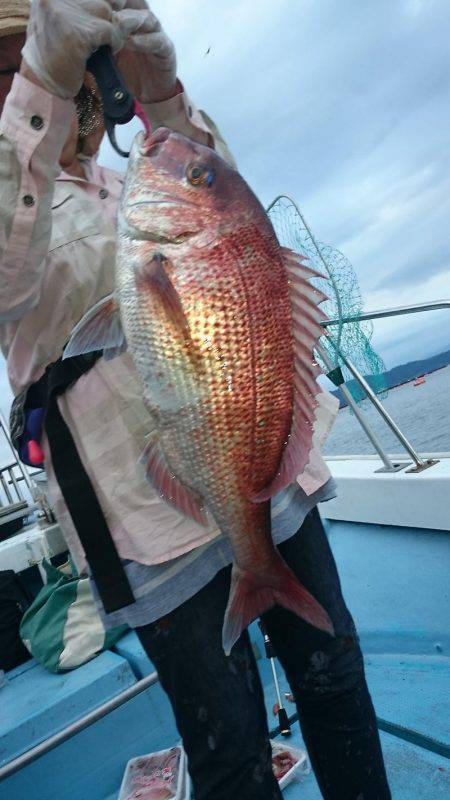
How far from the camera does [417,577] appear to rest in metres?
3.32

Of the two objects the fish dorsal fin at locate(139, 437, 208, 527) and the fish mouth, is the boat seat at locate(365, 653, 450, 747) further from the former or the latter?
the fish mouth

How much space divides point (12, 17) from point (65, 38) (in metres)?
0.65

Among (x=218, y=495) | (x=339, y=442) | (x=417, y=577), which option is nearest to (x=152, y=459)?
(x=218, y=495)

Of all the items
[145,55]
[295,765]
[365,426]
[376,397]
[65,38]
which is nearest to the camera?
[65,38]

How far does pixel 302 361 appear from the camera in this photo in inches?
54.1

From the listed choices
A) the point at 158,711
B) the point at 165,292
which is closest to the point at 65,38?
the point at 165,292

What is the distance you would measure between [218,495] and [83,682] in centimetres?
242

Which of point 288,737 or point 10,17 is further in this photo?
point 288,737

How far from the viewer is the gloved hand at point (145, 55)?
4.59 feet

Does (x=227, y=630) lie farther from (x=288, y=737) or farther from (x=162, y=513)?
(x=288, y=737)

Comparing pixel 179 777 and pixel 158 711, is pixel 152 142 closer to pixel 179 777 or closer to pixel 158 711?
pixel 179 777

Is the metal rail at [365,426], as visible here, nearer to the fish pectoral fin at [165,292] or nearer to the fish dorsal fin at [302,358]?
the fish dorsal fin at [302,358]

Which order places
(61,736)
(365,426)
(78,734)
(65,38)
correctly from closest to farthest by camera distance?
(65,38), (61,736), (78,734), (365,426)

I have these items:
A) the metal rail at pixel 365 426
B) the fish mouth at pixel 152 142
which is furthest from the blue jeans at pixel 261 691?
the metal rail at pixel 365 426
